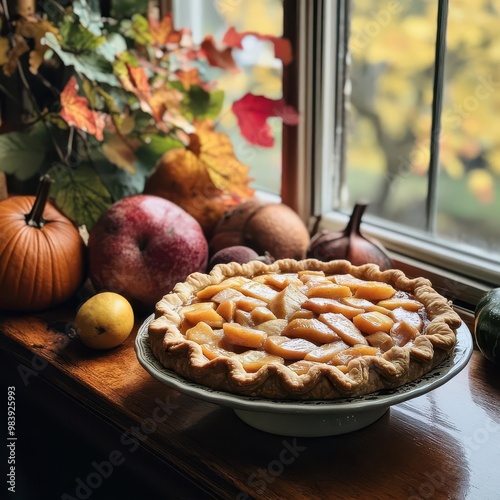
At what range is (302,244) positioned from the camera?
59.6 inches

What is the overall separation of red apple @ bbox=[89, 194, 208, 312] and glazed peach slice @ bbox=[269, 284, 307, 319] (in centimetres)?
34

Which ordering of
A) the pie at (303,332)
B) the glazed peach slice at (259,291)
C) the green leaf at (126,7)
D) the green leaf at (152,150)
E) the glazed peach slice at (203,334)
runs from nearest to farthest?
the pie at (303,332), the glazed peach slice at (203,334), the glazed peach slice at (259,291), the green leaf at (152,150), the green leaf at (126,7)

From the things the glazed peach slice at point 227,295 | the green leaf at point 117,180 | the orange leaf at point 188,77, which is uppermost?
the orange leaf at point 188,77

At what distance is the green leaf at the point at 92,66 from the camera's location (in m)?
1.45

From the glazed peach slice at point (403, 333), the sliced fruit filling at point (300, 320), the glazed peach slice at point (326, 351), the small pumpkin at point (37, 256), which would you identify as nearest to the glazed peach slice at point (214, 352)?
the sliced fruit filling at point (300, 320)

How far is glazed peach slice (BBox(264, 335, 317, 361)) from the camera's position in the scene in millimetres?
966

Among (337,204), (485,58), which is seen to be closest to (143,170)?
(337,204)

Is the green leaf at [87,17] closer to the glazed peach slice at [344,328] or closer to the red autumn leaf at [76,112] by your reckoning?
the red autumn leaf at [76,112]

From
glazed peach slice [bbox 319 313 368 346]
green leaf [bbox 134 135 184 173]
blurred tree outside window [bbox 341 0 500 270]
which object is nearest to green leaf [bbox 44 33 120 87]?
green leaf [bbox 134 135 184 173]

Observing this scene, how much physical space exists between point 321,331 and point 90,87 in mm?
791

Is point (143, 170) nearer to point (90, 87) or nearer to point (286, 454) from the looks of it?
point (90, 87)

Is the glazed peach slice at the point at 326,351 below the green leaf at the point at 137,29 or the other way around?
below

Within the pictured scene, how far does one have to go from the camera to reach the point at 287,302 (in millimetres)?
1076

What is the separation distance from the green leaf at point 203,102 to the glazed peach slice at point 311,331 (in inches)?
Answer: 29.1
